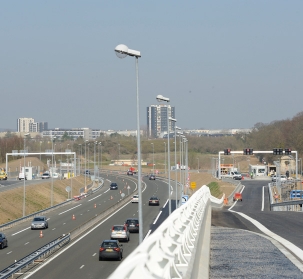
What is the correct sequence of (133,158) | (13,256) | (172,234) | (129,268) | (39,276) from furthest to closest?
(133,158)
(13,256)
(39,276)
(172,234)
(129,268)

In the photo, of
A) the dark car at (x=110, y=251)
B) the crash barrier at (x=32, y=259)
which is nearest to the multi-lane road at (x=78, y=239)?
the dark car at (x=110, y=251)

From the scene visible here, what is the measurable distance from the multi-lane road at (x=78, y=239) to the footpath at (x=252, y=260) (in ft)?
40.2

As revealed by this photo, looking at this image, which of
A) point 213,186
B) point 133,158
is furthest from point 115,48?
point 133,158

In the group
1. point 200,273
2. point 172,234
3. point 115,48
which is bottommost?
point 200,273

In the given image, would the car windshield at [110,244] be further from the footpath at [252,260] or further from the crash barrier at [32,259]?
the footpath at [252,260]

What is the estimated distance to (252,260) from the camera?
13.3 meters

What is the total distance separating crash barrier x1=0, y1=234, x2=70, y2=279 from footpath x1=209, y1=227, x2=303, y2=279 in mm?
12070

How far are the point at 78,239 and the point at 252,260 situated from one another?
1312 inches

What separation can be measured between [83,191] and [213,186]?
2030 cm

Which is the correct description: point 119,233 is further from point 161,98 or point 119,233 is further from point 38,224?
point 161,98

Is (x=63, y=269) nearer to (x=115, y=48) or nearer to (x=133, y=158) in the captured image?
(x=115, y=48)

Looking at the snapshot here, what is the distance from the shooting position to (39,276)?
28.9 meters

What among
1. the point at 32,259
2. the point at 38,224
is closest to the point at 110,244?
the point at 32,259

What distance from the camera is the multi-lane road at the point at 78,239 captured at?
30.7 m
